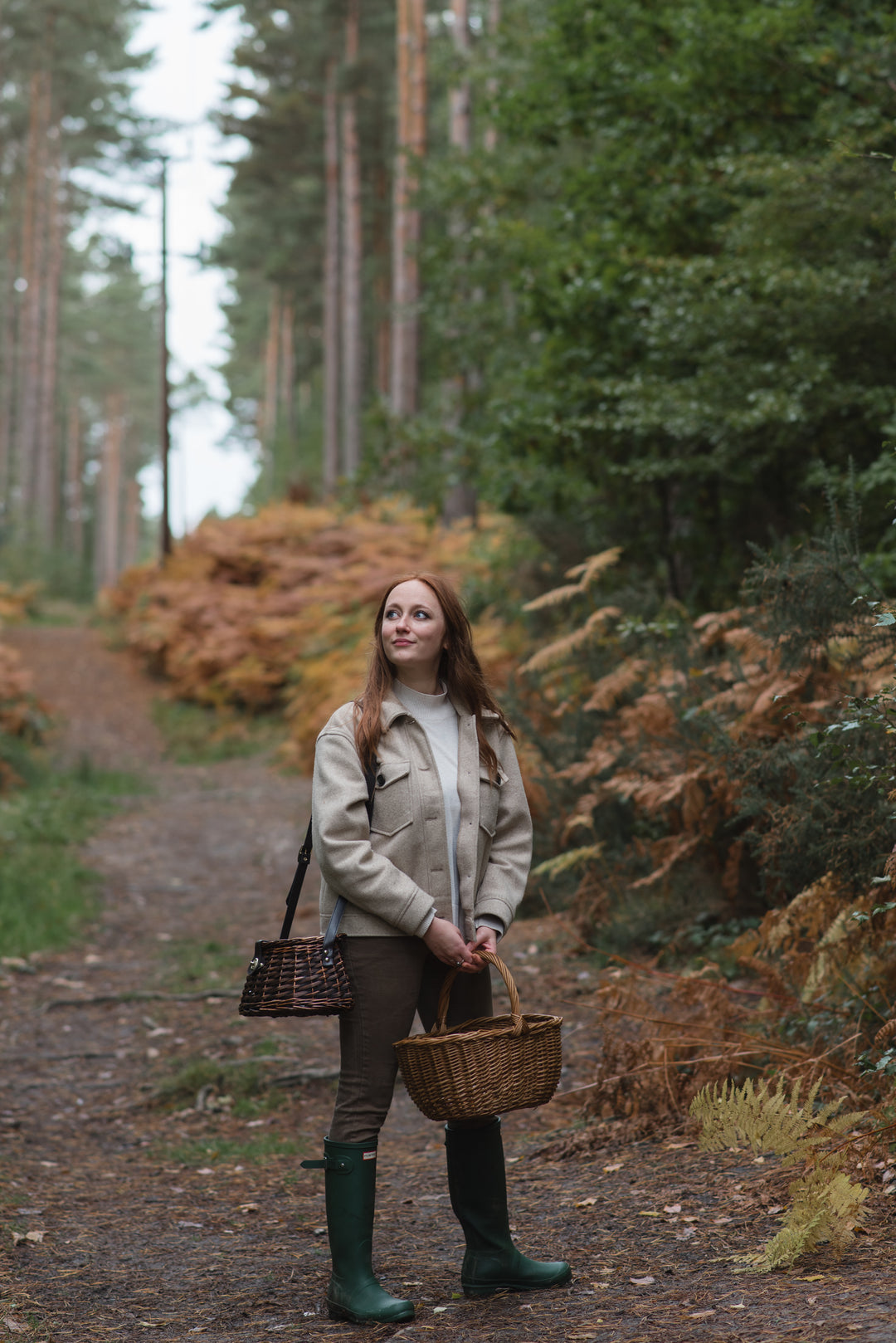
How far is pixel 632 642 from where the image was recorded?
772cm

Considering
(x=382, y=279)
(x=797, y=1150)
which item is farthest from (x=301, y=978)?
(x=382, y=279)

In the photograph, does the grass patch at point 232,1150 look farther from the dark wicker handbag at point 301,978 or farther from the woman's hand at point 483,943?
the woman's hand at point 483,943

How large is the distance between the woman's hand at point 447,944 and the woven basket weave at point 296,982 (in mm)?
253

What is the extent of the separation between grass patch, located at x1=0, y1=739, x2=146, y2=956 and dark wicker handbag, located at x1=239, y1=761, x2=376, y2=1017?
5.24 m

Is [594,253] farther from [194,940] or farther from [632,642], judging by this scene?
[194,940]

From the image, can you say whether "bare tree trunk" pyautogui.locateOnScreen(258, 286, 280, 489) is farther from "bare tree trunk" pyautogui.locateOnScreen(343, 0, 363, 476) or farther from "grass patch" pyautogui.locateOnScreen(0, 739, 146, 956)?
"grass patch" pyautogui.locateOnScreen(0, 739, 146, 956)

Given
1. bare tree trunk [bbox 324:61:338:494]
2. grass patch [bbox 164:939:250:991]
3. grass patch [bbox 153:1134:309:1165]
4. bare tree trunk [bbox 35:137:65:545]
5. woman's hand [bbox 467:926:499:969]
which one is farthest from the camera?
bare tree trunk [bbox 35:137:65:545]

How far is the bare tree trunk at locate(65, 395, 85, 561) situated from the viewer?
51938 mm

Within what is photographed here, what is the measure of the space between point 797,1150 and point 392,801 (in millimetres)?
1526

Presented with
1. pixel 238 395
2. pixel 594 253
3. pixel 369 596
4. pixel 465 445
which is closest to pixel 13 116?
pixel 238 395

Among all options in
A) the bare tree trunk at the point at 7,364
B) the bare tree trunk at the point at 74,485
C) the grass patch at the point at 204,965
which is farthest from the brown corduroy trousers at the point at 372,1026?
the bare tree trunk at the point at 74,485

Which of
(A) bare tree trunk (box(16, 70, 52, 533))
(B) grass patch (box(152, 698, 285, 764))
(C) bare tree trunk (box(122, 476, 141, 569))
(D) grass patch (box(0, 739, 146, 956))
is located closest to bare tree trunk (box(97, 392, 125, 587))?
(C) bare tree trunk (box(122, 476, 141, 569))

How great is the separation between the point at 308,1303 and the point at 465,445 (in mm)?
10241

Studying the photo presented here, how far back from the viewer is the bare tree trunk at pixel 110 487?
54716 mm
